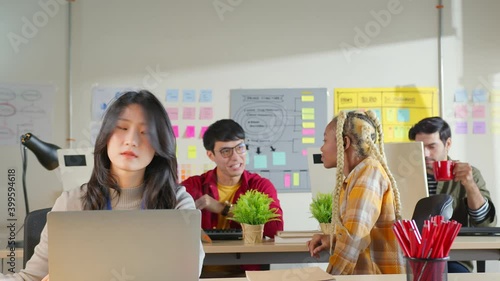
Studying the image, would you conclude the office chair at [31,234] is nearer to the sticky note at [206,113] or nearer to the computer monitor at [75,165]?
the computer monitor at [75,165]

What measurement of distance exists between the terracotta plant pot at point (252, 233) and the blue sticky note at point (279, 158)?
1740 millimetres

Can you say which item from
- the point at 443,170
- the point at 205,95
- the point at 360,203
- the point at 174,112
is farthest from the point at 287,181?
the point at 360,203

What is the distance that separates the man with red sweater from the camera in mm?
3391

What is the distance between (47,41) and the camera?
4648mm

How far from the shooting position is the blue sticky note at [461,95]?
486cm

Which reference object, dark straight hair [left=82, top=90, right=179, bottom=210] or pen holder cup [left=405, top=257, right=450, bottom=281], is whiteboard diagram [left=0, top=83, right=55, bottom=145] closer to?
dark straight hair [left=82, top=90, right=179, bottom=210]

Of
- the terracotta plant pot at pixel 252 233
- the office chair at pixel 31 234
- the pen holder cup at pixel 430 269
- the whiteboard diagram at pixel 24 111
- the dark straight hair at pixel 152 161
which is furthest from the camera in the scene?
the whiteboard diagram at pixel 24 111

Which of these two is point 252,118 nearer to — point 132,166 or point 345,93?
point 345,93

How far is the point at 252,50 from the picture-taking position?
4.79 m

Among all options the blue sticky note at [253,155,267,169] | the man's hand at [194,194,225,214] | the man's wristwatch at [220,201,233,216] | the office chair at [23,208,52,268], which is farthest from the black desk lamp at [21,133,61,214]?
the blue sticky note at [253,155,267,169]

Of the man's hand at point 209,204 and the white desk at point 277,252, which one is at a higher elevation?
the man's hand at point 209,204

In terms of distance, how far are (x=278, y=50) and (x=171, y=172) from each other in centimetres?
318

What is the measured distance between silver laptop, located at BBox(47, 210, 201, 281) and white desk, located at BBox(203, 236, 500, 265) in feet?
5.48

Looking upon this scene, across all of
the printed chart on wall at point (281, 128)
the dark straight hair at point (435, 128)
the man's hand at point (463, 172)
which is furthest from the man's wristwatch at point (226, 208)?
the printed chart on wall at point (281, 128)
